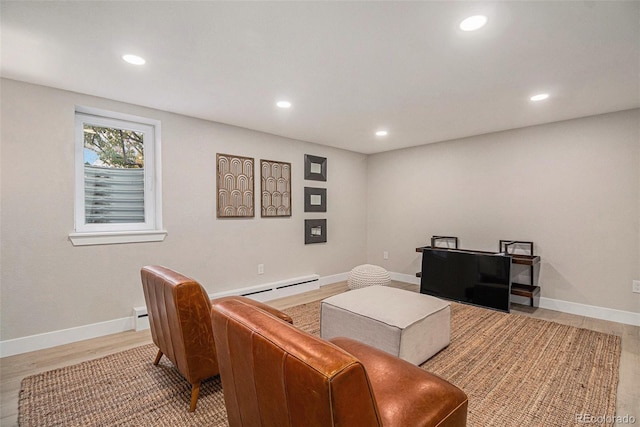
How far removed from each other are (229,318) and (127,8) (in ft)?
5.51

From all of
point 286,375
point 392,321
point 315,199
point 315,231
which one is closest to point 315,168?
point 315,199

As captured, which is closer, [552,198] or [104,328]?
[104,328]

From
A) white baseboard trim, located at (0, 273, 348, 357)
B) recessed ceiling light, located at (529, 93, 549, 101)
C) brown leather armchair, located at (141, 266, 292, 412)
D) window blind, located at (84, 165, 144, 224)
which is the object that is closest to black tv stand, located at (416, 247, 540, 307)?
recessed ceiling light, located at (529, 93, 549, 101)

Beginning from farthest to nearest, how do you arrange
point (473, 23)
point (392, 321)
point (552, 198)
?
point (552, 198) → point (392, 321) → point (473, 23)

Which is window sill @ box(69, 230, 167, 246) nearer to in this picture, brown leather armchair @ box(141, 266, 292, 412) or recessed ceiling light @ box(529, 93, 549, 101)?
brown leather armchair @ box(141, 266, 292, 412)

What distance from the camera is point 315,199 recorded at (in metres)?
4.77

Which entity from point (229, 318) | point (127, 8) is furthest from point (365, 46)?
point (229, 318)

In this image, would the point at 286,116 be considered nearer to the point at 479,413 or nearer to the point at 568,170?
the point at 479,413

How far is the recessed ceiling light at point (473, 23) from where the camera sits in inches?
66.2

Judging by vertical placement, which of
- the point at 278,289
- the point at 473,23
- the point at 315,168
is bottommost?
the point at 278,289

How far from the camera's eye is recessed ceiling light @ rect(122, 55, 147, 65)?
6.95ft

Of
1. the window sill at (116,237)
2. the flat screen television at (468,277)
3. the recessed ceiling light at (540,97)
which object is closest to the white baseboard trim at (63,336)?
the window sill at (116,237)

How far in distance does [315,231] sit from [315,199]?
1.62 feet

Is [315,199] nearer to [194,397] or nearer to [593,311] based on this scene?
[194,397]
